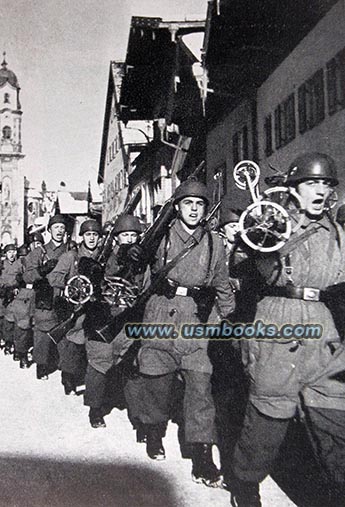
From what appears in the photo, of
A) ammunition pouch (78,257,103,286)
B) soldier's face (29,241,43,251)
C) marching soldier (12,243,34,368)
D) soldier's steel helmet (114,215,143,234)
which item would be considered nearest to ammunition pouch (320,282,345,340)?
ammunition pouch (78,257,103,286)

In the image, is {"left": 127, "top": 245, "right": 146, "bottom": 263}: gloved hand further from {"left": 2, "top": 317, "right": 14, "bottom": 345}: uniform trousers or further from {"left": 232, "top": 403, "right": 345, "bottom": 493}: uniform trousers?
{"left": 2, "top": 317, "right": 14, "bottom": 345}: uniform trousers

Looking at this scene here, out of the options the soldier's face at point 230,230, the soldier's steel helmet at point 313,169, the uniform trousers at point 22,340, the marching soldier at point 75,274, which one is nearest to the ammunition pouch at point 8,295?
the uniform trousers at point 22,340

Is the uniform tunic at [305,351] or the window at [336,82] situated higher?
the window at [336,82]

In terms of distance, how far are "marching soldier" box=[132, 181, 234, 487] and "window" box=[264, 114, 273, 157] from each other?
15.6 ft

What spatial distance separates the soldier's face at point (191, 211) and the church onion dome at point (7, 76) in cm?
193

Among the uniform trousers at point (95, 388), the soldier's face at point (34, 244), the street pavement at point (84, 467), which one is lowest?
the street pavement at point (84, 467)

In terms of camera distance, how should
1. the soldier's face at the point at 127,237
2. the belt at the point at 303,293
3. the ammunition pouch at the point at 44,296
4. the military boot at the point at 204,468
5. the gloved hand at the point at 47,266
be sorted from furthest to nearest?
the ammunition pouch at the point at 44,296 → the gloved hand at the point at 47,266 → the soldier's face at the point at 127,237 → the military boot at the point at 204,468 → the belt at the point at 303,293

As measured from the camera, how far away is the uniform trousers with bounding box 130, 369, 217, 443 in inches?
157

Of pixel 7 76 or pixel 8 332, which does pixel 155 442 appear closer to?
pixel 7 76

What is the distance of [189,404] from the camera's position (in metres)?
4.04

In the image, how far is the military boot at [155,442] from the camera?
4348 millimetres

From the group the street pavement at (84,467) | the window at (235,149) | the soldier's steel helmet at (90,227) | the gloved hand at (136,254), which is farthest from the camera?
the window at (235,149)

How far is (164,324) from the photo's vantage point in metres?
4.24

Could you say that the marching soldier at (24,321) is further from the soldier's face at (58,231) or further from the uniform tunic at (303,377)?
the uniform tunic at (303,377)
